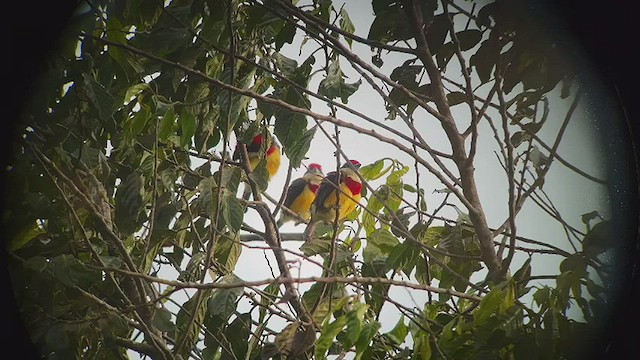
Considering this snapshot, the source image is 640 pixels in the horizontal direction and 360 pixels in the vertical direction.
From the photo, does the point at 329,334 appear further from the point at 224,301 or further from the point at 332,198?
the point at 332,198

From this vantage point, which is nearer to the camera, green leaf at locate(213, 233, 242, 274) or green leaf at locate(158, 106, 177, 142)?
green leaf at locate(158, 106, 177, 142)

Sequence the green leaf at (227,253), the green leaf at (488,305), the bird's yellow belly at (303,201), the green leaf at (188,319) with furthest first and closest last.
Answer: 1. the bird's yellow belly at (303,201)
2. the green leaf at (227,253)
3. the green leaf at (188,319)
4. the green leaf at (488,305)

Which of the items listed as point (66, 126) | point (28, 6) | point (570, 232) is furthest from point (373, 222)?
point (28, 6)

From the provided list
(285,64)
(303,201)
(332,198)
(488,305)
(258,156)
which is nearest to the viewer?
(488,305)

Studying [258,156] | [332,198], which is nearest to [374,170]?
[258,156]

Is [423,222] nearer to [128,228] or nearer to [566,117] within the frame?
[566,117]

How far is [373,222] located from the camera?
1.47 metres

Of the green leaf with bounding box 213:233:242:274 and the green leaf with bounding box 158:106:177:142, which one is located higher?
the green leaf with bounding box 158:106:177:142

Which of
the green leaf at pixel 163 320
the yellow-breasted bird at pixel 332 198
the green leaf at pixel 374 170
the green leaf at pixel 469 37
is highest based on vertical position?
the yellow-breasted bird at pixel 332 198

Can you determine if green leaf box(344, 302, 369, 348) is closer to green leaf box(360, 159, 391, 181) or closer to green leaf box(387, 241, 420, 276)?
green leaf box(387, 241, 420, 276)

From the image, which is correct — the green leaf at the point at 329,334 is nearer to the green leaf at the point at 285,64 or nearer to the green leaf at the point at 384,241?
the green leaf at the point at 384,241

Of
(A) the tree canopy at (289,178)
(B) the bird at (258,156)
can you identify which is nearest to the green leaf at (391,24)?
(A) the tree canopy at (289,178)

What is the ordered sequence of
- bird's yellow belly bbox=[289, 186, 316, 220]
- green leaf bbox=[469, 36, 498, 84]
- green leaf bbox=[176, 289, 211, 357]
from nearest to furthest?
green leaf bbox=[469, 36, 498, 84] → green leaf bbox=[176, 289, 211, 357] → bird's yellow belly bbox=[289, 186, 316, 220]

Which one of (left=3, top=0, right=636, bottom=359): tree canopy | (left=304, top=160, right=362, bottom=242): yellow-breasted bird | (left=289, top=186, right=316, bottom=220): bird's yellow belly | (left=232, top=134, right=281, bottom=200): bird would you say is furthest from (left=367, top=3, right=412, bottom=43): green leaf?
(left=289, top=186, right=316, bottom=220): bird's yellow belly
